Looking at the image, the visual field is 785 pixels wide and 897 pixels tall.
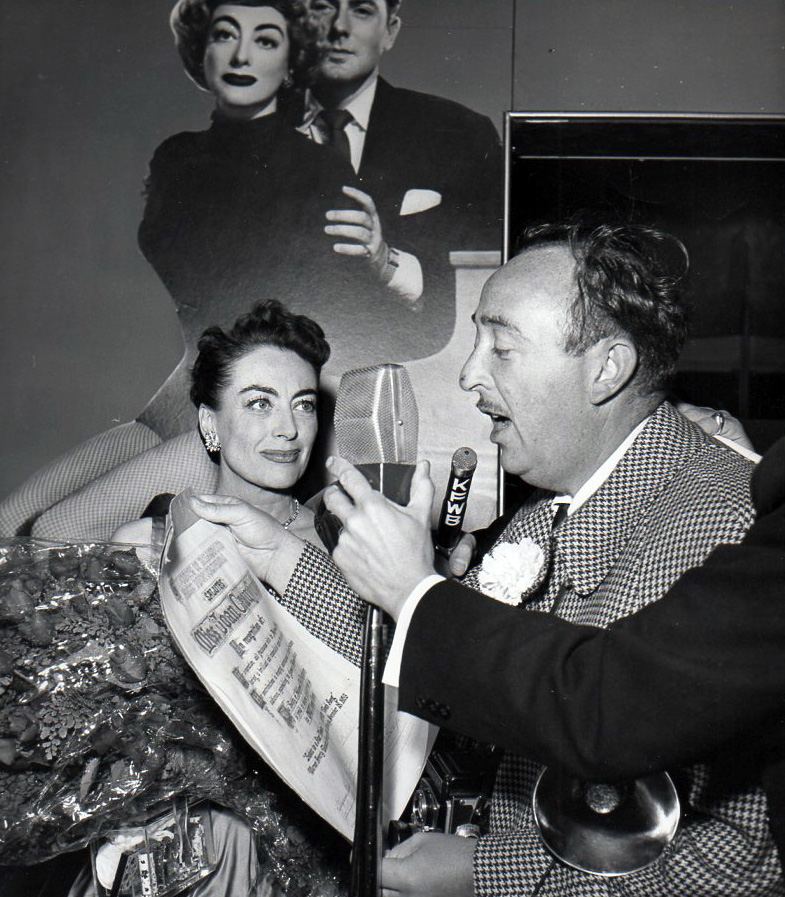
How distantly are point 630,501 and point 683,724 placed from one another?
588 mm

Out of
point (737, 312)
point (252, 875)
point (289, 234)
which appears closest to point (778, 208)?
point (737, 312)

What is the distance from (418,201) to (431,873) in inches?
87.9

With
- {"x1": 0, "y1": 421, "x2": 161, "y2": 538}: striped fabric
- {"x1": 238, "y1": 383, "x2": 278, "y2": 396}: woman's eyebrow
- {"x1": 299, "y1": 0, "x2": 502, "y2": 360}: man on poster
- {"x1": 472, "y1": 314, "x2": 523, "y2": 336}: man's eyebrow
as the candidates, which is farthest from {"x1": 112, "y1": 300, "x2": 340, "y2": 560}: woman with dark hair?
{"x1": 472, "y1": 314, "x2": 523, "y2": 336}: man's eyebrow

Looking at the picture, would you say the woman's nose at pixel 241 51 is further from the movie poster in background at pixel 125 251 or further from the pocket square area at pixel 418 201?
the pocket square area at pixel 418 201

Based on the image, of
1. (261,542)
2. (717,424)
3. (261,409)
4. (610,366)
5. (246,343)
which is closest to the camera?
(610,366)

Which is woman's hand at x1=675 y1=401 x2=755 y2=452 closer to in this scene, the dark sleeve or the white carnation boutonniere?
the white carnation boutonniere

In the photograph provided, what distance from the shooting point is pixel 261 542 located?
1979 millimetres

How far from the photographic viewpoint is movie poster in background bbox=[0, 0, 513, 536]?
318cm

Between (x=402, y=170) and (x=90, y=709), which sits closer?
(x=90, y=709)

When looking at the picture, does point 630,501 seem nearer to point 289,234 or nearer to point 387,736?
point 387,736

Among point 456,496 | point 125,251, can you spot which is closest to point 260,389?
point 125,251

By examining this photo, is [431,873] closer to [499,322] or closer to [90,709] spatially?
[90,709]

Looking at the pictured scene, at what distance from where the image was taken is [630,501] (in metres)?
1.70

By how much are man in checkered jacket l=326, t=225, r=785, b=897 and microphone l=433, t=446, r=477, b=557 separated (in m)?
0.04
